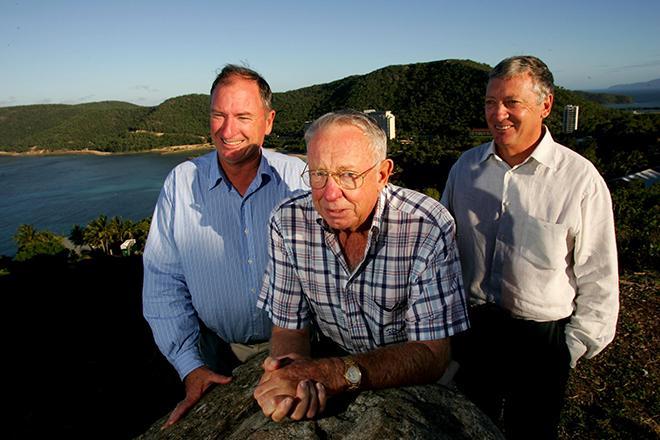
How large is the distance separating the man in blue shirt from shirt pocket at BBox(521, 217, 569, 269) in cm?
143

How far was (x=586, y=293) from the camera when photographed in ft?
8.19

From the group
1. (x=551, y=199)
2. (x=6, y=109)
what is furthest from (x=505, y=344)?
(x=6, y=109)

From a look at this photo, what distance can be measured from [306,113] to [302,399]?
111 metres

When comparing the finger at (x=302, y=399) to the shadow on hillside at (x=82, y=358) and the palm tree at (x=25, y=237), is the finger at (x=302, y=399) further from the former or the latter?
the palm tree at (x=25, y=237)

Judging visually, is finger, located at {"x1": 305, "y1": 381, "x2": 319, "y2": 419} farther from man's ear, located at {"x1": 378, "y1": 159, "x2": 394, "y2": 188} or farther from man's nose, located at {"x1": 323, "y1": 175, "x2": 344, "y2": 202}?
man's ear, located at {"x1": 378, "y1": 159, "x2": 394, "y2": 188}

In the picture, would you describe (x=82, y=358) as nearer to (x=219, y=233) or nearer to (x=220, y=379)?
(x=219, y=233)

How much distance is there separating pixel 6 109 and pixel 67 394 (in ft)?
558

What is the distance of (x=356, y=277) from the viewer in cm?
189

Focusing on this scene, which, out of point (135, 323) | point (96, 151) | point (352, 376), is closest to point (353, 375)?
point (352, 376)

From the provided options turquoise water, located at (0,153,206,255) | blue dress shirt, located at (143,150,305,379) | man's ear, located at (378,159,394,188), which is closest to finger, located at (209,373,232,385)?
blue dress shirt, located at (143,150,305,379)

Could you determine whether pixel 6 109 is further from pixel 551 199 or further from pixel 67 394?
pixel 551 199

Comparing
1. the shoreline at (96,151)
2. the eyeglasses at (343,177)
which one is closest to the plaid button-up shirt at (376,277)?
the eyeglasses at (343,177)

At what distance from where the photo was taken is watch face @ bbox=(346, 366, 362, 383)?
1.61 m

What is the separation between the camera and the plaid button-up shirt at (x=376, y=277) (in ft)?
5.77
